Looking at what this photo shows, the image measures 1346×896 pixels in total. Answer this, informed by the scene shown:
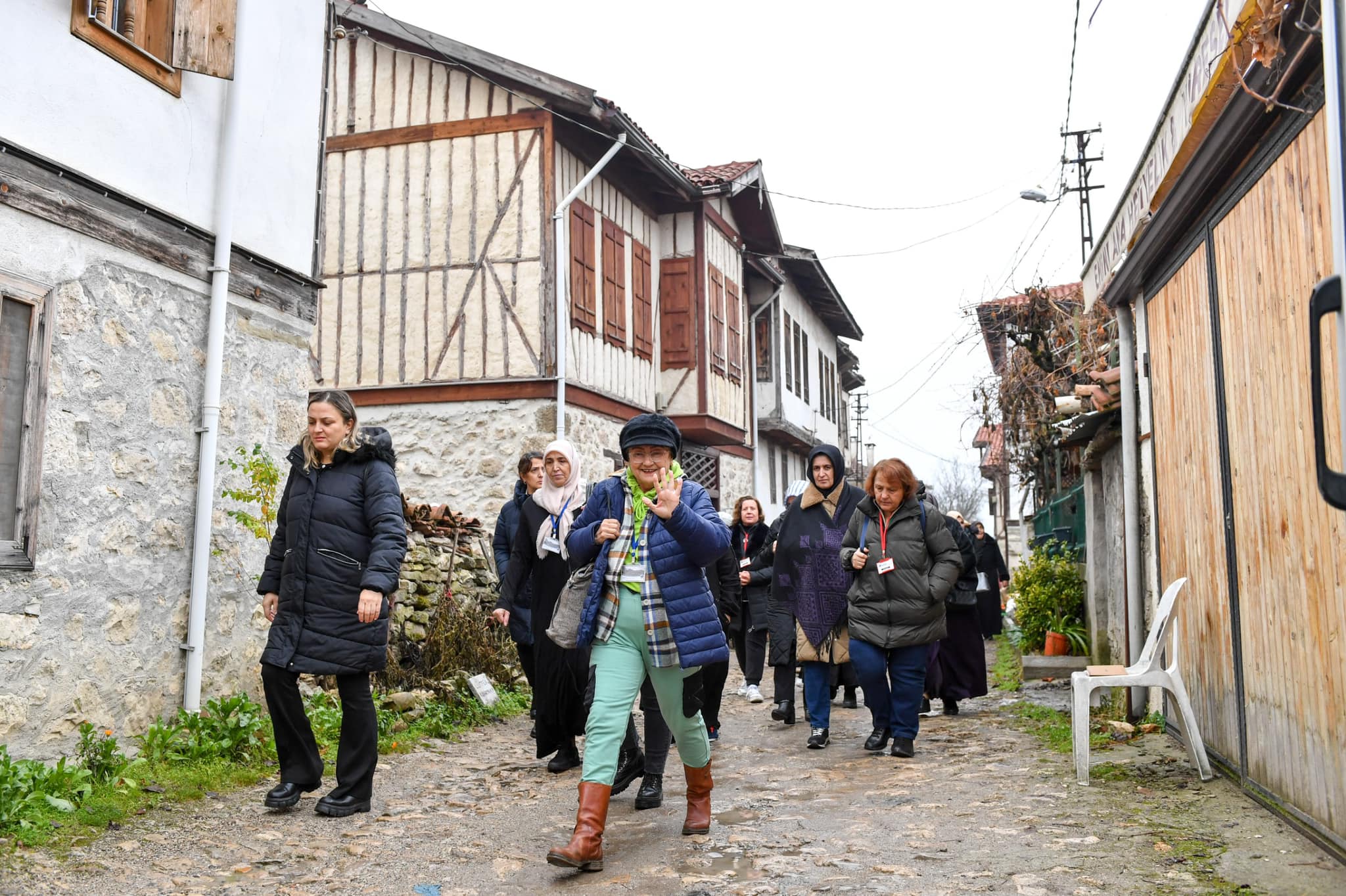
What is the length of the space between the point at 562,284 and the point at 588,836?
9.22m

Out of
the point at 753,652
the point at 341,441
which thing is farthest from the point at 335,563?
the point at 753,652

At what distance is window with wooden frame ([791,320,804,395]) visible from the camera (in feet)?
78.0

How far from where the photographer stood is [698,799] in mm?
4754

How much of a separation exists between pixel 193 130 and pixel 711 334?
1029cm

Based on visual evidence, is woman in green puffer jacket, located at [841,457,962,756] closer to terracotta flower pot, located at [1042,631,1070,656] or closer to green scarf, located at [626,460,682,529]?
green scarf, located at [626,460,682,529]

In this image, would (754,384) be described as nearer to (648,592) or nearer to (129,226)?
(129,226)

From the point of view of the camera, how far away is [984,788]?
5.61m

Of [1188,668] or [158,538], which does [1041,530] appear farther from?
[158,538]

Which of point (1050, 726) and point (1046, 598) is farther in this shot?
point (1046, 598)

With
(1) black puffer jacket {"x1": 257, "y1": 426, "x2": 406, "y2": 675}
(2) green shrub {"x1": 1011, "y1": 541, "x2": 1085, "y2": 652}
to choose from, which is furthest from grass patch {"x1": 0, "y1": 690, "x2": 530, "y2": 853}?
(2) green shrub {"x1": 1011, "y1": 541, "x2": 1085, "y2": 652}

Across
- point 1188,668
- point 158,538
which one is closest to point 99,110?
point 158,538

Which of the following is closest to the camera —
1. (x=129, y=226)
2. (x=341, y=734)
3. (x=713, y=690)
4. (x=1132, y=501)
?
(x=341, y=734)

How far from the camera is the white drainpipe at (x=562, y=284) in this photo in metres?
12.5

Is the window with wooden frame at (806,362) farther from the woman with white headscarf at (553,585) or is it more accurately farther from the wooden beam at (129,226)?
the woman with white headscarf at (553,585)
